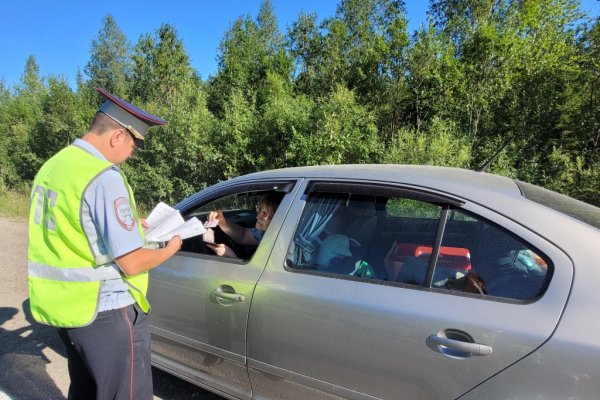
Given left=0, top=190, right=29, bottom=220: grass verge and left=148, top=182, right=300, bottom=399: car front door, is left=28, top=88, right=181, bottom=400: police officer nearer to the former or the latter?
left=148, top=182, right=300, bottom=399: car front door

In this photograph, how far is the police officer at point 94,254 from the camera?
5.52 feet

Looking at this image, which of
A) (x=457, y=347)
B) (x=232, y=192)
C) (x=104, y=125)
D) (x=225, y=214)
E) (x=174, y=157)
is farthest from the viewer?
(x=174, y=157)

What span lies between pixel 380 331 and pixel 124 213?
1.25m

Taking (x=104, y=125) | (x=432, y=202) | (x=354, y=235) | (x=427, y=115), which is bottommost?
(x=354, y=235)

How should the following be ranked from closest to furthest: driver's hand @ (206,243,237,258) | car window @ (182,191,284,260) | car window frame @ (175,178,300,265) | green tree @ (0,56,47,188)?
car window frame @ (175,178,300,265), driver's hand @ (206,243,237,258), car window @ (182,191,284,260), green tree @ (0,56,47,188)

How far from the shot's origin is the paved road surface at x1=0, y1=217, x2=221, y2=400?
3080 mm

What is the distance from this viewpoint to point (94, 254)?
1.74m

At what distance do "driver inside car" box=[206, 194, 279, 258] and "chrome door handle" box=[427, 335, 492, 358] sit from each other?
149 cm

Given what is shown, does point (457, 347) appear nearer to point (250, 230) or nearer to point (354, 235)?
point (354, 235)

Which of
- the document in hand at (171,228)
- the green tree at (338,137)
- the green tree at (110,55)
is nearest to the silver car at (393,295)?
the document in hand at (171,228)

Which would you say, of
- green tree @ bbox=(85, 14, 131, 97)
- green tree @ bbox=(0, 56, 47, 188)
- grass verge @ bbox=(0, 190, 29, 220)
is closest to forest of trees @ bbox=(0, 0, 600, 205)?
green tree @ bbox=(0, 56, 47, 188)

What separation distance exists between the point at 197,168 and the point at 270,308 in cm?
1011

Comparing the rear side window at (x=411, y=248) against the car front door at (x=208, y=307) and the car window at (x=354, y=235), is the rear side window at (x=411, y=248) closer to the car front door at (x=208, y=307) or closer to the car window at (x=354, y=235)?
the car window at (x=354, y=235)

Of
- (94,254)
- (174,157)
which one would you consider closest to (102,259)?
(94,254)
